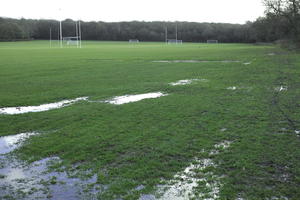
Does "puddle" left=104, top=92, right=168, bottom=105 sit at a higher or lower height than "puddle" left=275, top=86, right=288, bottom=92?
lower

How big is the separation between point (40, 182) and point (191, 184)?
2598 mm

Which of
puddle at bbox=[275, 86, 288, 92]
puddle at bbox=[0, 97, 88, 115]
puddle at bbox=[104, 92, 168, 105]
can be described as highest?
puddle at bbox=[275, 86, 288, 92]

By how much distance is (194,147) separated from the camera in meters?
7.51

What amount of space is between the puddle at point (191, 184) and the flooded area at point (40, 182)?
1087 mm

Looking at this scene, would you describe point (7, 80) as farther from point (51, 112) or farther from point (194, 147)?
point (194, 147)

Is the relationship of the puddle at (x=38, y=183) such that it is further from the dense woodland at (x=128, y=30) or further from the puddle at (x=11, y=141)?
the dense woodland at (x=128, y=30)

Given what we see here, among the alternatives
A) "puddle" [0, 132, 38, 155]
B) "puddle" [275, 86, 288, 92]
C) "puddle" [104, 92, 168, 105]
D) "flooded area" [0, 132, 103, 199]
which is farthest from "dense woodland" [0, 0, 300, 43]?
"flooded area" [0, 132, 103, 199]

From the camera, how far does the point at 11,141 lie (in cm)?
843

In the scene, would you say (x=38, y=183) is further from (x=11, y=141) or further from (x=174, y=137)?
(x=174, y=137)

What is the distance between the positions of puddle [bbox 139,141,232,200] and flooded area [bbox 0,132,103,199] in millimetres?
1087

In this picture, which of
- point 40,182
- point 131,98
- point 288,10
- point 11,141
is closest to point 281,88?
point 131,98

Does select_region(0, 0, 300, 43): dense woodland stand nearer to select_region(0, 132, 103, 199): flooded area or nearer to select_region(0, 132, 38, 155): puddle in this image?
select_region(0, 132, 38, 155): puddle

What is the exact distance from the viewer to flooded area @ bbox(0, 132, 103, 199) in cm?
546

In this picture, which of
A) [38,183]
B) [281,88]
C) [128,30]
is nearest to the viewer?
[38,183]
